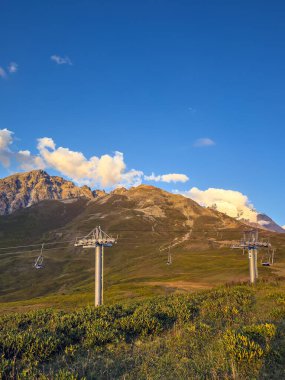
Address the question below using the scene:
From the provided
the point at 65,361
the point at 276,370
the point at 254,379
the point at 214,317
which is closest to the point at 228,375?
the point at 254,379

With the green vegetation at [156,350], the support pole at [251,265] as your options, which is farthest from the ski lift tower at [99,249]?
the green vegetation at [156,350]

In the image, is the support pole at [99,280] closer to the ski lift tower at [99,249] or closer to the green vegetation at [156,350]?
the ski lift tower at [99,249]

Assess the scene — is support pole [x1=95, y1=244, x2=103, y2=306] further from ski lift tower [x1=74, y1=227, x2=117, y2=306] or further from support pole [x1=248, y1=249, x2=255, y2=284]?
support pole [x1=248, y1=249, x2=255, y2=284]

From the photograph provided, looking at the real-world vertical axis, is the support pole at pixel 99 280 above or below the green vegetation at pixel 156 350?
below

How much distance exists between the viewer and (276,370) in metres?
11.4

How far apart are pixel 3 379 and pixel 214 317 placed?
12261mm

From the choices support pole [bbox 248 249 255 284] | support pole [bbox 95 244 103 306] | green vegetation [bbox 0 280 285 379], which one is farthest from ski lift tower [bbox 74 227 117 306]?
green vegetation [bbox 0 280 285 379]

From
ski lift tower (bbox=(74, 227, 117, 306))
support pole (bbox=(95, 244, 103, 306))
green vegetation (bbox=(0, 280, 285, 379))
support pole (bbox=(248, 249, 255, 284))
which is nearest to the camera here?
green vegetation (bbox=(0, 280, 285, 379))

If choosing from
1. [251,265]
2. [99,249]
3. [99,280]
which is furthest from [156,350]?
[251,265]

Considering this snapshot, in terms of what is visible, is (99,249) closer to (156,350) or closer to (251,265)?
(251,265)

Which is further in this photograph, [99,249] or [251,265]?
[251,265]

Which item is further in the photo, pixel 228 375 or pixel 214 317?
A: pixel 214 317

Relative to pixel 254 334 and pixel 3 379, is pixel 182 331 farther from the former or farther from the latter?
pixel 3 379

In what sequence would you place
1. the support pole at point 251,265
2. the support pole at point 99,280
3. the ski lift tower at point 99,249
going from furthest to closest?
the support pole at point 251,265 < the ski lift tower at point 99,249 < the support pole at point 99,280
